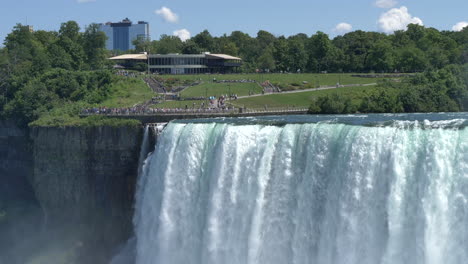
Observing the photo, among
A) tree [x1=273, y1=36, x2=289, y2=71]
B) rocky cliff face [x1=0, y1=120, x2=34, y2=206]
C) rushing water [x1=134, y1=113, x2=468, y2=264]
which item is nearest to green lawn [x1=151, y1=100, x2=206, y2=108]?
rocky cliff face [x1=0, y1=120, x2=34, y2=206]

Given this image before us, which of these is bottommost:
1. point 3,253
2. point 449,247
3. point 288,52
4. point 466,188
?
point 3,253

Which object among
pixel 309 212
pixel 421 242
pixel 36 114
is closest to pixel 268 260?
pixel 309 212

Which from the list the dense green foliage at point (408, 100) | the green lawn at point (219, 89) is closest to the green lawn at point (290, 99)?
the dense green foliage at point (408, 100)

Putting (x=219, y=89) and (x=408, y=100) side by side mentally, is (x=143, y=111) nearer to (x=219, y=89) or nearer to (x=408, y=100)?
(x=219, y=89)

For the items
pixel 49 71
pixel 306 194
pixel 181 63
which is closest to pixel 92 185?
pixel 306 194

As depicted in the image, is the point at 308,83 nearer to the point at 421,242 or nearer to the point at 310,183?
the point at 310,183

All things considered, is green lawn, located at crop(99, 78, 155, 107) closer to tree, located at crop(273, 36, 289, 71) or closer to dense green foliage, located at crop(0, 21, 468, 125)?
dense green foliage, located at crop(0, 21, 468, 125)
